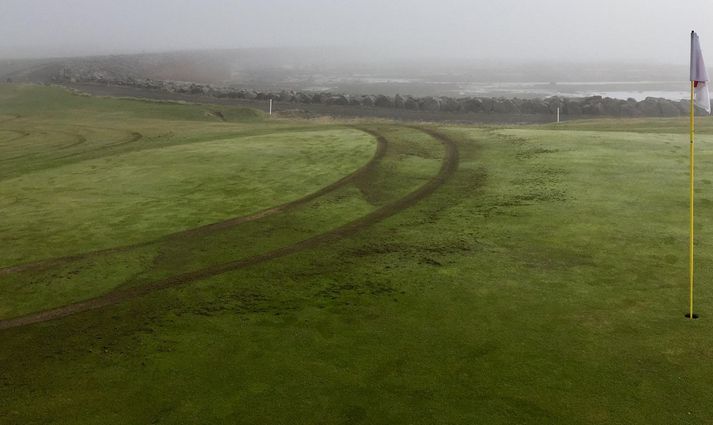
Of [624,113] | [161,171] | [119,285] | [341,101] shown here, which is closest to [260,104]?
[341,101]

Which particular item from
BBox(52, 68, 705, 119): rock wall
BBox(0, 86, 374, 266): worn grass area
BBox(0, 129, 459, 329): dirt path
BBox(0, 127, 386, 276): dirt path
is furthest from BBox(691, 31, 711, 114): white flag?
BBox(52, 68, 705, 119): rock wall

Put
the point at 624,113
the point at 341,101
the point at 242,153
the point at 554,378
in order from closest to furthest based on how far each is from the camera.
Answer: the point at 554,378
the point at 242,153
the point at 624,113
the point at 341,101

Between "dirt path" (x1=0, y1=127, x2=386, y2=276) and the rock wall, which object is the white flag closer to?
"dirt path" (x1=0, y1=127, x2=386, y2=276)

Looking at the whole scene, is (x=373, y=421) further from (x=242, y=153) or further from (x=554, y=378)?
(x=242, y=153)

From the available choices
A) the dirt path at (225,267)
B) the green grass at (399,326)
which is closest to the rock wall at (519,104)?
the dirt path at (225,267)

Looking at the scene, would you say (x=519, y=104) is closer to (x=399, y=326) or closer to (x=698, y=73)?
(x=698, y=73)

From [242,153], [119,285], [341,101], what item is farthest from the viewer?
[341,101]

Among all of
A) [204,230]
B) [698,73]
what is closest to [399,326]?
[698,73]
